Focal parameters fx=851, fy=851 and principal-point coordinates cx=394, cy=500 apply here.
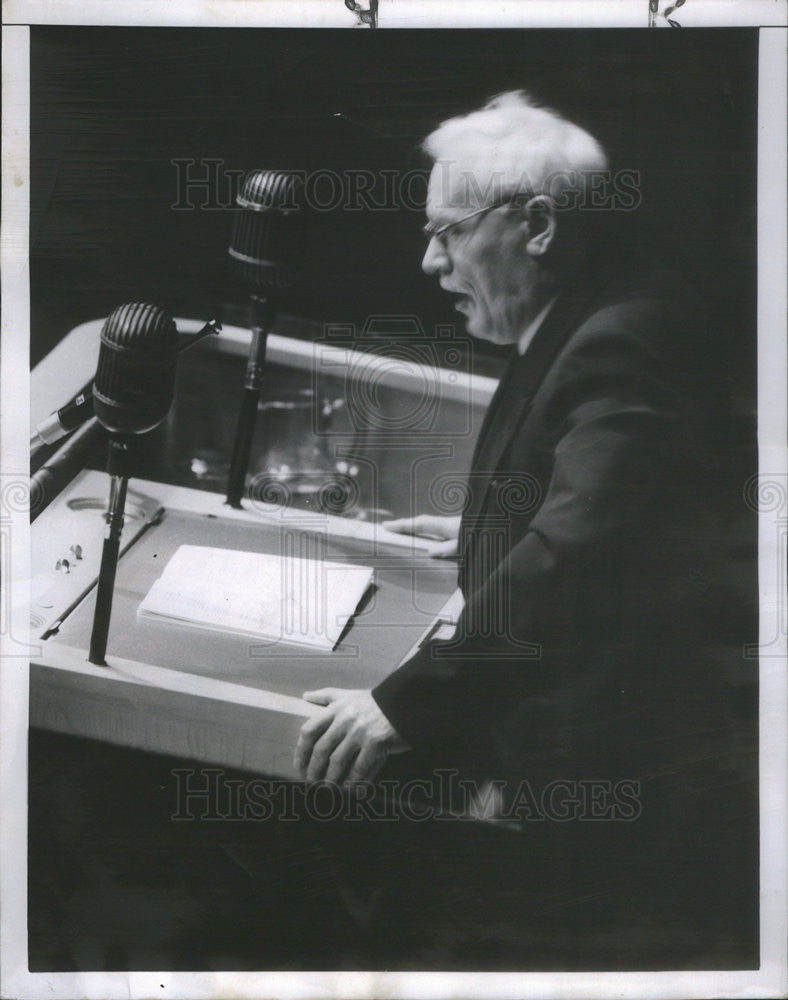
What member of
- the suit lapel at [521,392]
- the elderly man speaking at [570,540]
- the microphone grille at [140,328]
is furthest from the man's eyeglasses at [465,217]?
the microphone grille at [140,328]

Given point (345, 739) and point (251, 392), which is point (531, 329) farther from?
point (345, 739)

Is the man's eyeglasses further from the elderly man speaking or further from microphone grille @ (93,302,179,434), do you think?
microphone grille @ (93,302,179,434)

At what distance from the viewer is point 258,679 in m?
1.55

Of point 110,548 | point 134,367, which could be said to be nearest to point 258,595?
point 110,548

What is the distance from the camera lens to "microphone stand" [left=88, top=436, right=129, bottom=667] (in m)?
1.55

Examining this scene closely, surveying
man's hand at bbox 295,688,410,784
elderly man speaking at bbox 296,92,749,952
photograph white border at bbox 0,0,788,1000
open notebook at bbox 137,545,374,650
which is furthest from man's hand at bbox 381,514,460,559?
photograph white border at bbox 0,0,788,1000

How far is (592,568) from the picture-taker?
1.56m

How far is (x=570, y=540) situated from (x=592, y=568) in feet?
0.22

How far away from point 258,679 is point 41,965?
26.4 inches

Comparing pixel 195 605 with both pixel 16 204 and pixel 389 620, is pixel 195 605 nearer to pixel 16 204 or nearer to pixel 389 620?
pixel 389 620

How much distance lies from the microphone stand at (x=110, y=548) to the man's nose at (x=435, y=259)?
2.13 feet

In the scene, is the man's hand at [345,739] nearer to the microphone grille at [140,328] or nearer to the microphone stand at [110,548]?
the microphone stand at [110,548]

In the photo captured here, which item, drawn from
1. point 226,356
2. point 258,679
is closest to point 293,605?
point 258,679

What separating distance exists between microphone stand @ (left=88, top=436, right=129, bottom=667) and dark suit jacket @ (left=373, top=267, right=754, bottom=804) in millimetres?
508
